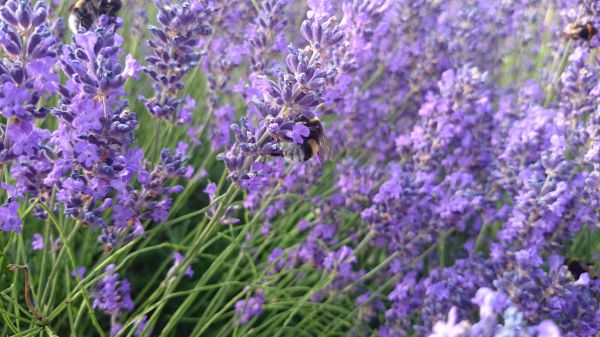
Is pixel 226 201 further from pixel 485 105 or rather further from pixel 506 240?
pixel 485 105

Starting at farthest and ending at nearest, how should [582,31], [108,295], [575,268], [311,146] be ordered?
[582,31]
[575,268]
[108,295]
[311,146]

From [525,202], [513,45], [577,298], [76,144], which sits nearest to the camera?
[76,144]

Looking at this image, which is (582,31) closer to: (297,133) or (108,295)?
(297,133)

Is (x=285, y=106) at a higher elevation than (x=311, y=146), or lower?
higher

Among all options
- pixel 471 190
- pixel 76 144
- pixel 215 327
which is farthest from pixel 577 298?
pixel 76 144

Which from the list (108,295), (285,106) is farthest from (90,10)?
(108,295)

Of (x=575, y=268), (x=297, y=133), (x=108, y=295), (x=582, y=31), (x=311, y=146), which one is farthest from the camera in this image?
(x=582, y=31)

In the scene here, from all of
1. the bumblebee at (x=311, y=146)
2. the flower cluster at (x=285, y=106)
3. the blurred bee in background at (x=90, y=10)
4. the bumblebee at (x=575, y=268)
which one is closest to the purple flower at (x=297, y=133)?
the flower cluster at (x=285, y=106)
